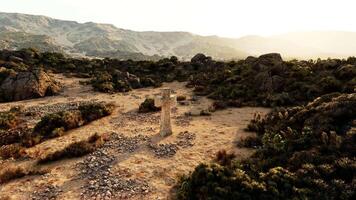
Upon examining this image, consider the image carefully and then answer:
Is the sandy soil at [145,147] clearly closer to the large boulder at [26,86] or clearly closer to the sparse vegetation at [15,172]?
the sparse vegetation at [15,172]

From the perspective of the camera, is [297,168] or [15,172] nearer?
[297,168]

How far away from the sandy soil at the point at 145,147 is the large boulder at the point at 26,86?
1.65m

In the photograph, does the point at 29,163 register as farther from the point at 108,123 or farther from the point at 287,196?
the point at 287,196

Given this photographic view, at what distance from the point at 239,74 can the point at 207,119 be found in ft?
47.2

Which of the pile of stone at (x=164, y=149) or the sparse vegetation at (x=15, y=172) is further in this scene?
the pile of stone at (x=164, y=149)

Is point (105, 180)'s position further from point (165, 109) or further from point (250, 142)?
point (250, 142)

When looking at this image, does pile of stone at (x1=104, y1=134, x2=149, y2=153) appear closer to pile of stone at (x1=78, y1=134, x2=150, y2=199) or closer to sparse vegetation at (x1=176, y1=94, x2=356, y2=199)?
pile of stone at (x1=78, y1=134, x2=150, y2=199)

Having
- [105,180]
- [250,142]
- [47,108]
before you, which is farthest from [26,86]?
[250,142]

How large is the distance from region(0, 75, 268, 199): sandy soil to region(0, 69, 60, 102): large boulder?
1.65 m

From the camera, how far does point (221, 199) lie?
10625mm

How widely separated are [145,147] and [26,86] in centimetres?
1983

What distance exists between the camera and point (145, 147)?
17.2 meters

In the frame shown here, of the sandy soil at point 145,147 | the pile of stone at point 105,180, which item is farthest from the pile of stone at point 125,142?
the sandy soil at point 145,147

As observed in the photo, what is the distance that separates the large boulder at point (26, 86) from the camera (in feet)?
103
